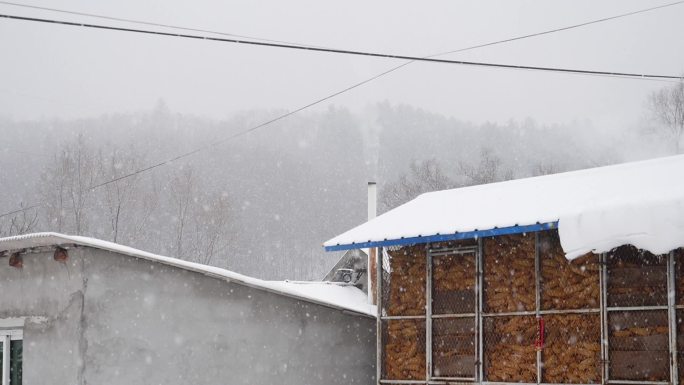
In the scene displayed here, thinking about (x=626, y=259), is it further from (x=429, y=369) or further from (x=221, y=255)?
(x=221, y=255)

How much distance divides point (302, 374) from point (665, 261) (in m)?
7.02

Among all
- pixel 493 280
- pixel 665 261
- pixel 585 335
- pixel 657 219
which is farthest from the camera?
pixel 493 280

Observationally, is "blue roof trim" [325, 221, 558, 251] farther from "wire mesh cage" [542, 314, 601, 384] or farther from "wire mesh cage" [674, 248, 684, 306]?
"wire mesh cage" [674, 248, 684, 306]

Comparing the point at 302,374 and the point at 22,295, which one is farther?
the point at 302,374

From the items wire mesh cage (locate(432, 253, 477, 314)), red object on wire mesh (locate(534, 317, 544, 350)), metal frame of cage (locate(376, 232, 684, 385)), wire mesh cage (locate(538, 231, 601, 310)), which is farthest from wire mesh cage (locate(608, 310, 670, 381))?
wire mesh cage (locate(432, 253, 477, 314))

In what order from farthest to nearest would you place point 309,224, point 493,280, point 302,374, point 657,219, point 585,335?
point 309,224
point 302,374
point 493,280
point 585,335
point 657,219

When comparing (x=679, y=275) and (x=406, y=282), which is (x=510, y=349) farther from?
(x=679, y=275)

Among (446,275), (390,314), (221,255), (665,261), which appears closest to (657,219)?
(665,261)

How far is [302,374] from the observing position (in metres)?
14.8

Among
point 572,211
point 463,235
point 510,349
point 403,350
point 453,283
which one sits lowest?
point 403,350

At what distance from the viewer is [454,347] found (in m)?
12.7

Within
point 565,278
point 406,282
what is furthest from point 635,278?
point 406,282

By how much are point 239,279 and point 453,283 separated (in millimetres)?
3521

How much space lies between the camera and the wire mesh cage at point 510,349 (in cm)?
1166
